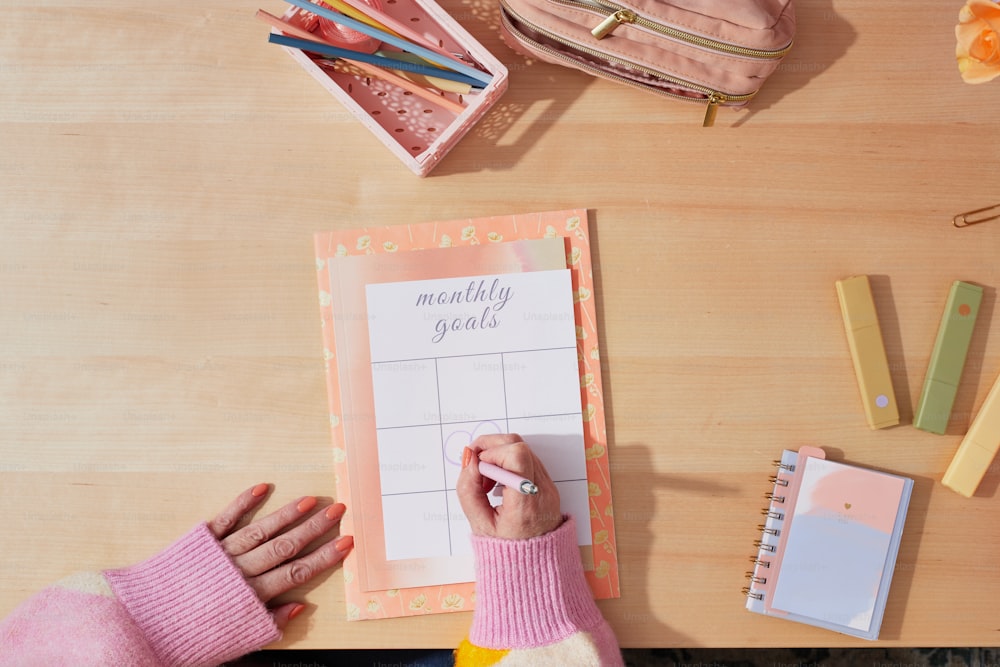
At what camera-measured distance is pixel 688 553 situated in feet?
2.33

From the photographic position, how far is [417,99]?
729 millimetres

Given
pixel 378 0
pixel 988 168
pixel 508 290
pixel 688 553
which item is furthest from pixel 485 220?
pixel 988 168

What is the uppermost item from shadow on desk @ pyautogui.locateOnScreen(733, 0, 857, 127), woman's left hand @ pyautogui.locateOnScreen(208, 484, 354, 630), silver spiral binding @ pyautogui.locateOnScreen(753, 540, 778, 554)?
shadow on desk @ pyautogui.locateOnScreen(733, 0, 857, 127)

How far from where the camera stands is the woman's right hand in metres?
0.66

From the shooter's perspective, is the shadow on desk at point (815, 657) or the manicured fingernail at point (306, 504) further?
the shadow on desk at point (815, 657)

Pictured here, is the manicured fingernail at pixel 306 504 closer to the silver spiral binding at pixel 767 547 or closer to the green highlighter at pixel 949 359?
the silver spiral binding at pixel 767 547

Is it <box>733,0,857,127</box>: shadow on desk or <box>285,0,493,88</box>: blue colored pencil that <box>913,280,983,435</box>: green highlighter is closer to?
<box>733,0,857,127</box>: shadow on desk

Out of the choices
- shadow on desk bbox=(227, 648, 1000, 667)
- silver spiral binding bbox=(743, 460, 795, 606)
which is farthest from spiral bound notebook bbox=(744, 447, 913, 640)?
shadow on desk bbox=(227, 648, 1000, 667)

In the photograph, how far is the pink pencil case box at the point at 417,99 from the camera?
686 millimetres

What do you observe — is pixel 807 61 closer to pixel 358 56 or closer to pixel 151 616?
pixel 358 56

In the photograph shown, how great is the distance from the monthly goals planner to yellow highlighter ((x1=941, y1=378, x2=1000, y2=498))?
13.5 inches

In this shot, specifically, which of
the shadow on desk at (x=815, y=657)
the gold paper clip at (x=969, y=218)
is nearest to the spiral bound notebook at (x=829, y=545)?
the gold paper clip at (x=969, y=218)

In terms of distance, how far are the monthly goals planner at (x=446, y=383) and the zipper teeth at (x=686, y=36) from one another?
0.19 m

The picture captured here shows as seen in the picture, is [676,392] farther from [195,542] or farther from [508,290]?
[195,542]
